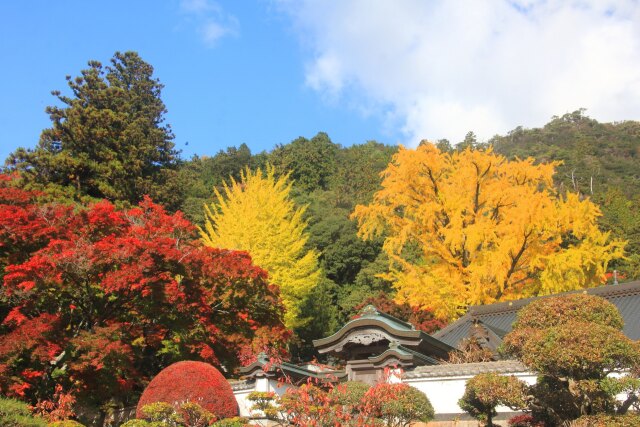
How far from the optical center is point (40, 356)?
1287 cm

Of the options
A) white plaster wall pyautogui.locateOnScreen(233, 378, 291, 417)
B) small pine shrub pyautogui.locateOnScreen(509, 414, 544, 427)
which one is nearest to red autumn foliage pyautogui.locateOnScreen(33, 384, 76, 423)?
white plaster wall pyautogui.locateOnScreen(233, 378, 291, 417)

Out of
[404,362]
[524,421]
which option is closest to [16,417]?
[404,362]

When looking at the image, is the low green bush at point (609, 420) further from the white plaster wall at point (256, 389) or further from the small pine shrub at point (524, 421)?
the white plaster wall at point (256, 389)

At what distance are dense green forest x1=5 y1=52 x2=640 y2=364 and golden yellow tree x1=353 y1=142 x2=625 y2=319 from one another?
2.24 m

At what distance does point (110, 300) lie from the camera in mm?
15609

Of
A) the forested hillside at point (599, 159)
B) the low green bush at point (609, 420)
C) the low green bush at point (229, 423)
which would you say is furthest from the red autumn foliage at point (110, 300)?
the forested hillside at point (599, 159)

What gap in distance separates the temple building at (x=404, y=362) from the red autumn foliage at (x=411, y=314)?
24.8ft

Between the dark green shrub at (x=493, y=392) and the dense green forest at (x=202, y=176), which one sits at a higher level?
the dense green forest at (x=202, y=176)

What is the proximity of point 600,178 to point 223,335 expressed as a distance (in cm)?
Answer: 4771

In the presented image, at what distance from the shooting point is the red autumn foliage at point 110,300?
43.6 ft

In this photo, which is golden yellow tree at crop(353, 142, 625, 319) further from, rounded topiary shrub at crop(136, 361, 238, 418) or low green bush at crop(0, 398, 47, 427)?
low green bush at crop(0, 398, 47, 427)

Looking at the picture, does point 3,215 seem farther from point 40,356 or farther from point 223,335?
point 223,335

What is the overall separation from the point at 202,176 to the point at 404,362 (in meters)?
43.7

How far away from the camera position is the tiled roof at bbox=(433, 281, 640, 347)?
15.0 m
